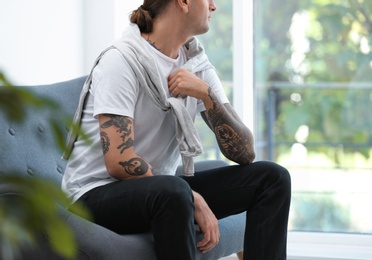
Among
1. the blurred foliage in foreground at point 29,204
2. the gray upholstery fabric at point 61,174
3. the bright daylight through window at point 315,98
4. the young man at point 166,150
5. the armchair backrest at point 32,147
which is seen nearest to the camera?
the blurred foliage in foreground at point 29,204

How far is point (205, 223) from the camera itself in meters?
1.95

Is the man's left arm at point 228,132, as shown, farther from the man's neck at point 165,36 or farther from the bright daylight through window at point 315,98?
the bright daylight through window at point 315,98

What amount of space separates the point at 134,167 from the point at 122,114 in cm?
15

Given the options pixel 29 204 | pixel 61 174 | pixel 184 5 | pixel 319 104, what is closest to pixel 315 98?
pixel 319 104

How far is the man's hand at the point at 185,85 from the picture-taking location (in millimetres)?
2125

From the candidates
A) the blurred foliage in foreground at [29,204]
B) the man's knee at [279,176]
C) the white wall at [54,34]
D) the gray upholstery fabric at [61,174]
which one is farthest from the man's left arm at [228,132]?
the blurred foliage in foreground at [29,204]

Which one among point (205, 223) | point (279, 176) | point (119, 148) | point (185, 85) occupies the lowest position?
point (205, 223)

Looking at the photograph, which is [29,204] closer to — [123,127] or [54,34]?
[123,127]

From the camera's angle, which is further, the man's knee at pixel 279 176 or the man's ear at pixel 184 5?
the man's ear at pixel 184 5

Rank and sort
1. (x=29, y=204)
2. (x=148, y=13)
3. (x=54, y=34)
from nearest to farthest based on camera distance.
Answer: (x=29, y=204)
(x=148, y=13)
(x=54, y=34)

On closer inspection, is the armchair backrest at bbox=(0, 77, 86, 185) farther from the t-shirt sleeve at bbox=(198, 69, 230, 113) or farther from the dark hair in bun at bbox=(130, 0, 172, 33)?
the t-shirt sleeve at bbox=(198, 69, 230, 113)

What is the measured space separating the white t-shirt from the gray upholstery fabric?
8 centimetres

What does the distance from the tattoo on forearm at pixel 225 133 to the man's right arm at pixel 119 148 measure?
36 centimetres

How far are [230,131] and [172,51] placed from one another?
32cm
